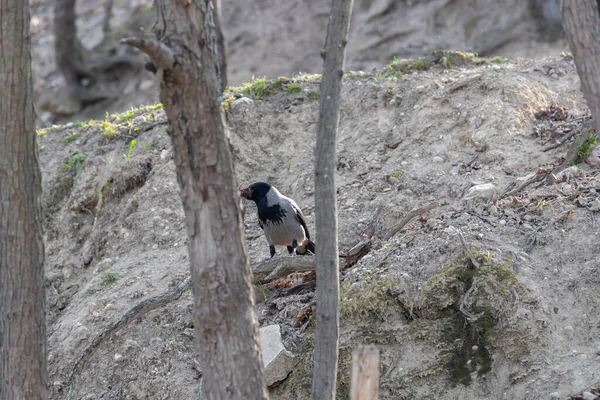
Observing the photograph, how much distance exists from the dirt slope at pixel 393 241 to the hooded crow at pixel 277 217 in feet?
0.82

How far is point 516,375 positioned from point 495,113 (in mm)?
2945

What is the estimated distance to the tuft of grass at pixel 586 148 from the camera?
288 inches

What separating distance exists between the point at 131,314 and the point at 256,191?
1.86m

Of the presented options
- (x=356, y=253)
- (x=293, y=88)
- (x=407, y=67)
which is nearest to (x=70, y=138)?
(x=293, y=88)

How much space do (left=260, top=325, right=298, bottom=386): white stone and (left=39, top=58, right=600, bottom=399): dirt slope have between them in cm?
10

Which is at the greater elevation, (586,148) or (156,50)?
(156,50)

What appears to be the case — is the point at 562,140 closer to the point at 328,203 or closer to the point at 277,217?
the point at 277,217

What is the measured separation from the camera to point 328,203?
499 centimetres

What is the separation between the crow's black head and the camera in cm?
818

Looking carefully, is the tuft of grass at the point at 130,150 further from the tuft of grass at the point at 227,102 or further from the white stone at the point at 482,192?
the white stone at the point at 482,192

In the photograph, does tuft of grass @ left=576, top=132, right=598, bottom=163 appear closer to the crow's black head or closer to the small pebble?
the small pebble

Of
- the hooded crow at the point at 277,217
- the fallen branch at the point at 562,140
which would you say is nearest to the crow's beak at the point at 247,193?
the hooded crow at the point at 277,217

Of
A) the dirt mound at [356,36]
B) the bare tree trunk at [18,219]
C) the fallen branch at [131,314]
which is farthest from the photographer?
the dirt mound at [356,36]

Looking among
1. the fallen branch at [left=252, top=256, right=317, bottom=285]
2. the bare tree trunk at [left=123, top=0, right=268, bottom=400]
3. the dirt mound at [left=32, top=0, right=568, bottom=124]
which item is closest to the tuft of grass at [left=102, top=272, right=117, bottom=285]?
the fallen branch at [left=252, top=256, right=317, bottom=285]
